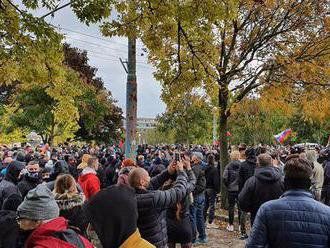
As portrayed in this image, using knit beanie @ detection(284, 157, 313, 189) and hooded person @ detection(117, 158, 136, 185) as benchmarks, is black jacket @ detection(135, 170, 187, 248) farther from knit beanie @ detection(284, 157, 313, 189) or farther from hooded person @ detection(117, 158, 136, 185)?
knit beanie @ detection(284, 157, 313, 189)

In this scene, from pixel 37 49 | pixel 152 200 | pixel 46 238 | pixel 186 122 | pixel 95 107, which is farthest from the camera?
pixel 186 122

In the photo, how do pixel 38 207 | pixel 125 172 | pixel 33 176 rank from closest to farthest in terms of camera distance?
pixel 38 207, pixel 125 172, pixel 33 176

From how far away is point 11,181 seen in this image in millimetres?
6867

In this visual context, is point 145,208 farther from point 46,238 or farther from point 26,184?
point 26,184

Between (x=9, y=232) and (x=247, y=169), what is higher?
(x=247, y=169)

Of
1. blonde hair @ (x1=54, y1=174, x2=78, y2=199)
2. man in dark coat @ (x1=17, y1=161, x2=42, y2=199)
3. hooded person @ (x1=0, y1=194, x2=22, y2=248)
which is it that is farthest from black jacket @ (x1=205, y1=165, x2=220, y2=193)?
hooded person @ (x1=0, y1=194, x2=22, y2=248)

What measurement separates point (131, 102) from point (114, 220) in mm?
6806

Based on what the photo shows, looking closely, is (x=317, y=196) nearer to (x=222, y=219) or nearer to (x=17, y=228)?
(x=222, y=219)

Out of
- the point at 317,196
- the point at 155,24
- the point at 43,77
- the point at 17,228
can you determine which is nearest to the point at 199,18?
the point at 155,24

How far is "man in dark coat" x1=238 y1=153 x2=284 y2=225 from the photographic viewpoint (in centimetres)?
703

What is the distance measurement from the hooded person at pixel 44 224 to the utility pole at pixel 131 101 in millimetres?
6137

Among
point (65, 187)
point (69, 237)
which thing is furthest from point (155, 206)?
point (69, 237)

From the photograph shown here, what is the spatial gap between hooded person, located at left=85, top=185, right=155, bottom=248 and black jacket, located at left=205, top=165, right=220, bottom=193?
8.22m

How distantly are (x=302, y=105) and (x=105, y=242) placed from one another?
11.6m
